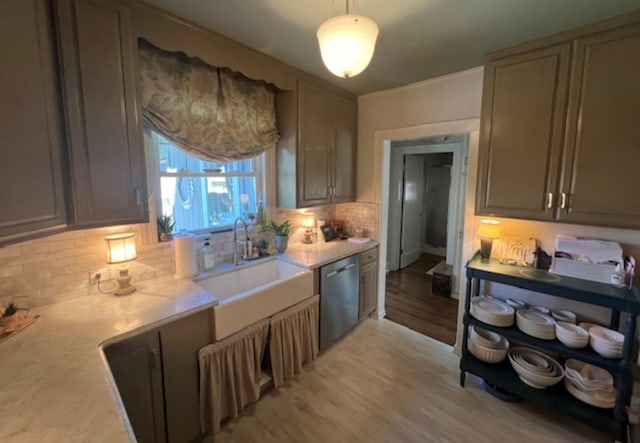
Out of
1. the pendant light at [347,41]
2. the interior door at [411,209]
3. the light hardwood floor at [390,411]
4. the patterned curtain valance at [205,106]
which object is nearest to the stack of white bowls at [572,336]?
the light hardwood floor at [390,411]

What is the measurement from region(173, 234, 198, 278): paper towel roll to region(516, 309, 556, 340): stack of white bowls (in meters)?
2.40

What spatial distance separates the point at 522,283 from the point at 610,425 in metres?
0.93

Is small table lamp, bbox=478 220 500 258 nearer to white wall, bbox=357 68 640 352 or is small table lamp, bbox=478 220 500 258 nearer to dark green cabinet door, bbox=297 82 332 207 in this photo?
white wall, bbox=357 68 640 352

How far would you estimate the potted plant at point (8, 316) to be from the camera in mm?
1315

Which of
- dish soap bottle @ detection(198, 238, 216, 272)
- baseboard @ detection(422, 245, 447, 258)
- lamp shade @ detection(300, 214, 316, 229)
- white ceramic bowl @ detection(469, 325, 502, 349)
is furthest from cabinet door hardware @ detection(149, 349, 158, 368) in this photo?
baseboard @ detection(422, 245, 447, 258)

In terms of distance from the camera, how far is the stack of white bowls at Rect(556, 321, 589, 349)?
1822 millimetres

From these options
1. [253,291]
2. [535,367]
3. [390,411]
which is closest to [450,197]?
[535,367]

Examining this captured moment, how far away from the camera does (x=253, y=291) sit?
196cm

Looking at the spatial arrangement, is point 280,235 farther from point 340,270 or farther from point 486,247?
point 486,247

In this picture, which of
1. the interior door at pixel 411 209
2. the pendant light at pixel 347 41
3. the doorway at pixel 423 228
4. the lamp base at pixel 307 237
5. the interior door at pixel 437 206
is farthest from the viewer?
the interior door at pixel 437 206

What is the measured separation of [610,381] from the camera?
186 cm

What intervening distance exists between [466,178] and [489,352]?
1.79m

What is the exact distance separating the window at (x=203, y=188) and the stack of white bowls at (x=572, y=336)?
255 centimetres

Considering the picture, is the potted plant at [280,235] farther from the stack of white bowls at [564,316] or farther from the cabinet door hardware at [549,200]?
the stack of white bowls at [564,316]
